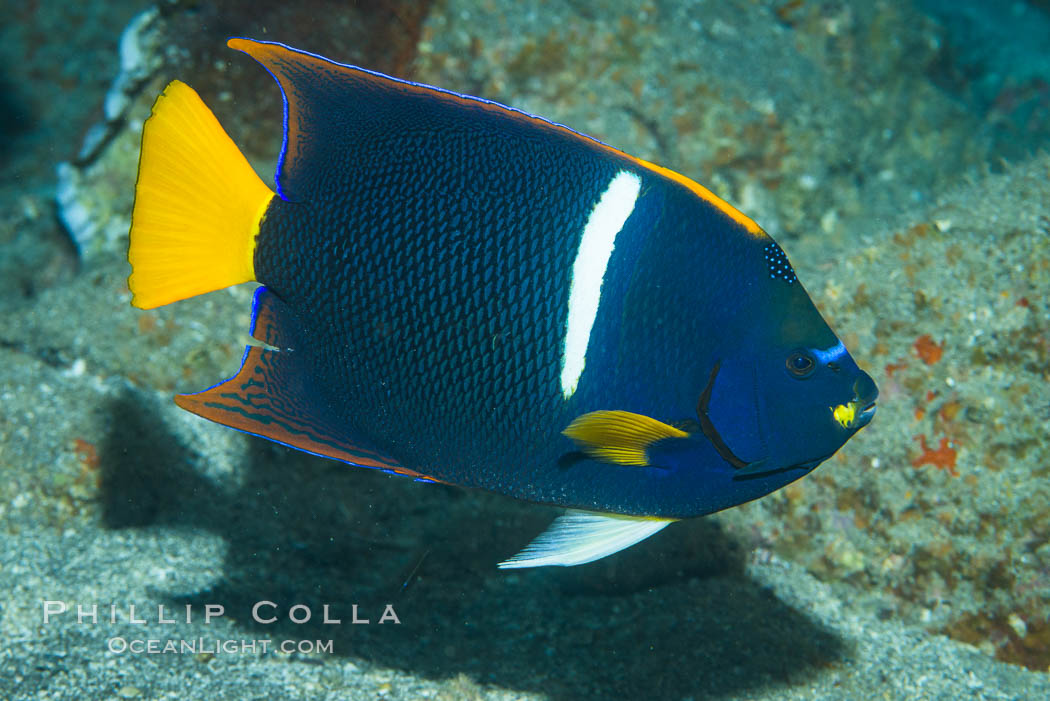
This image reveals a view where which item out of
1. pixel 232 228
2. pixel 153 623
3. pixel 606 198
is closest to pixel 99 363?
pixel 153 623

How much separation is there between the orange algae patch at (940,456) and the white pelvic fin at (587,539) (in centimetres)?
186

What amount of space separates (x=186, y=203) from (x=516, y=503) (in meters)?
2.29

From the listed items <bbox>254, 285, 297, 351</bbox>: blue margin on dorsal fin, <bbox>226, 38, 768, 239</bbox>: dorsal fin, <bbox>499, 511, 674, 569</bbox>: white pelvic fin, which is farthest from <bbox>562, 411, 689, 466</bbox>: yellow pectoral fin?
<bbox>254, 285, 297, 351</bbox>: blue margin on dorsal fin

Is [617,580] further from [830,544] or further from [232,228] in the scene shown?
[232,228]

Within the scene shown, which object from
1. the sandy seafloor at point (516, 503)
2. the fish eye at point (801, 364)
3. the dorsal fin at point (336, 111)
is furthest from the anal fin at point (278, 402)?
the sandy seafloor at point (516, 503)

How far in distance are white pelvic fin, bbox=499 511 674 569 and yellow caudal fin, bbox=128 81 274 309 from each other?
97cm

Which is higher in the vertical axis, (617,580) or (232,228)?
(232,228)

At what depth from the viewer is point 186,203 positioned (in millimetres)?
1401

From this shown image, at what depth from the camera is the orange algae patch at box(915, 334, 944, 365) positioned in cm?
287

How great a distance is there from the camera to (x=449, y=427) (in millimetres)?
1453

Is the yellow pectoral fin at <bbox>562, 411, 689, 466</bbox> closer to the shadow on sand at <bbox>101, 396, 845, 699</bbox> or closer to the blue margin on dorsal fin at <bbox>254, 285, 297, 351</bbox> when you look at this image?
the blue margin on dorsal fin at <bbox>254, 285, 297, 351</bbox>

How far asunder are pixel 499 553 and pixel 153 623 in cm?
147

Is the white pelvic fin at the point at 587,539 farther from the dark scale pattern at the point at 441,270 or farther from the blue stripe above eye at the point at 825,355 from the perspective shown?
the blue stripe above eye at the point at 825,355

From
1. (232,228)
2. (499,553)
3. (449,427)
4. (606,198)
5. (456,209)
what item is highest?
(606,198)
